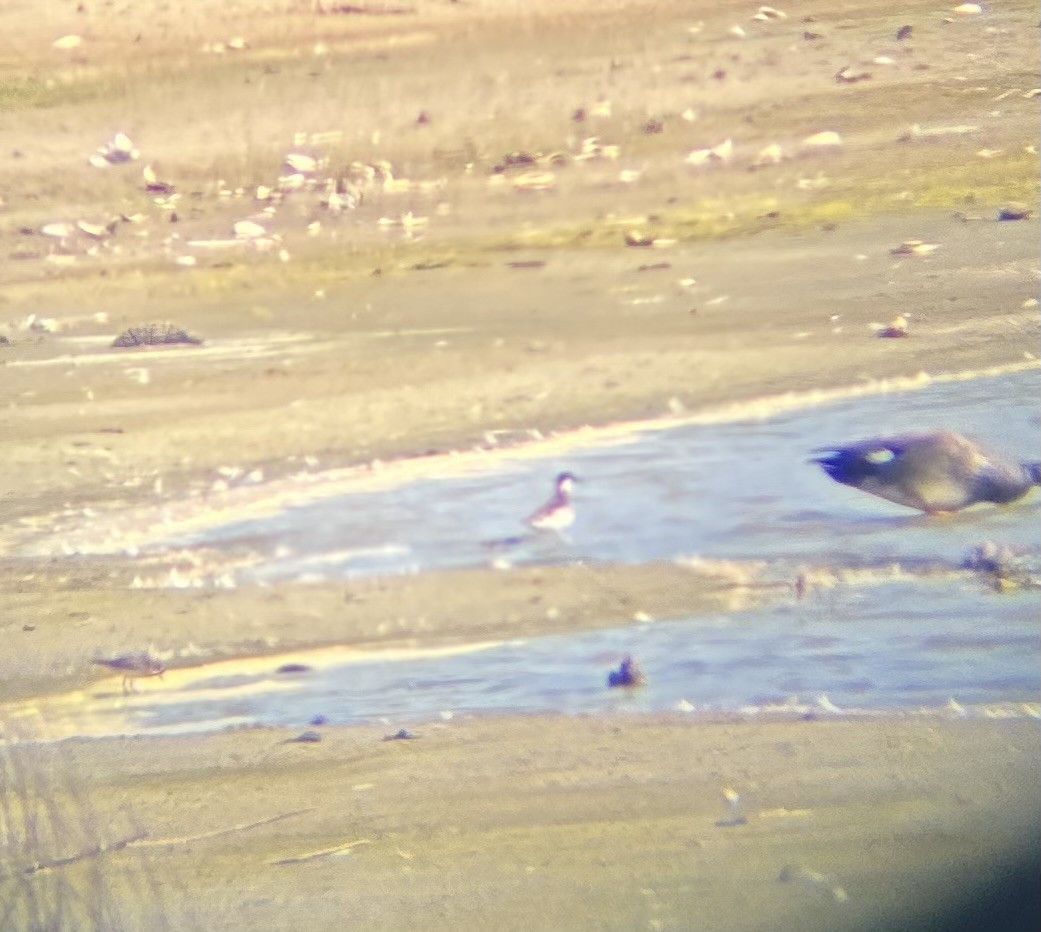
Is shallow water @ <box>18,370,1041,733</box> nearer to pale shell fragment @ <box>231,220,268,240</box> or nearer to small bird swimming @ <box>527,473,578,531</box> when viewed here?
small bird swimming @ <box>527,473,578,531</box>

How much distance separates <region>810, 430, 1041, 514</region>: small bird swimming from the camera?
0.94 metres

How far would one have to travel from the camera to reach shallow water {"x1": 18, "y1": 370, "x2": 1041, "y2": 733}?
3.06 feet

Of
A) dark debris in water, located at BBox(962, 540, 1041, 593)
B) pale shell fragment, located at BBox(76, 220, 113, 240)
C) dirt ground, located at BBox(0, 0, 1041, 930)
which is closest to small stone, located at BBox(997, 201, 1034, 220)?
dirt ground, located at BBox(0, 0, 1041, 930)

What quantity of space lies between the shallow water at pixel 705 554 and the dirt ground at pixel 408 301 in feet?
0.07

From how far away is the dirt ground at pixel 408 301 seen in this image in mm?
876

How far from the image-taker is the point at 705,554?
951 millimetres

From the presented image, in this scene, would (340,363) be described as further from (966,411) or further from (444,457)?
(966,411)

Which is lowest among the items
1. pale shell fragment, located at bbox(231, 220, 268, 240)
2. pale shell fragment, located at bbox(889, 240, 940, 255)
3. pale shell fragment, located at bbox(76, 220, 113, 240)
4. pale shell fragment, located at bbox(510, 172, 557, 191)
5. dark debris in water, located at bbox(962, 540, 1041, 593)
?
dark debris in water, located at bbox(962, 540, 1041, 593)

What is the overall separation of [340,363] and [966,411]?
512 mm

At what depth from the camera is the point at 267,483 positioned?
3.00 ft

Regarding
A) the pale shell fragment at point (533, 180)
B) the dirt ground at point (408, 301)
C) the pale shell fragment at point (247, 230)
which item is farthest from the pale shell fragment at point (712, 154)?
the pale shell fragment at point (247, 230)

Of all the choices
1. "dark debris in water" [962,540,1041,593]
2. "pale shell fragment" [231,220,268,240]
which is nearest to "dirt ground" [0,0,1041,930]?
"pale shell fragment" [231,220,268,240]

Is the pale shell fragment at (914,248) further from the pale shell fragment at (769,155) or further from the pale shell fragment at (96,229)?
the pale shell fragment at (96,229)

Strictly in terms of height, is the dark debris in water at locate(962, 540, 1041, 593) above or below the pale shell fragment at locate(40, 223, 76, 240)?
below
